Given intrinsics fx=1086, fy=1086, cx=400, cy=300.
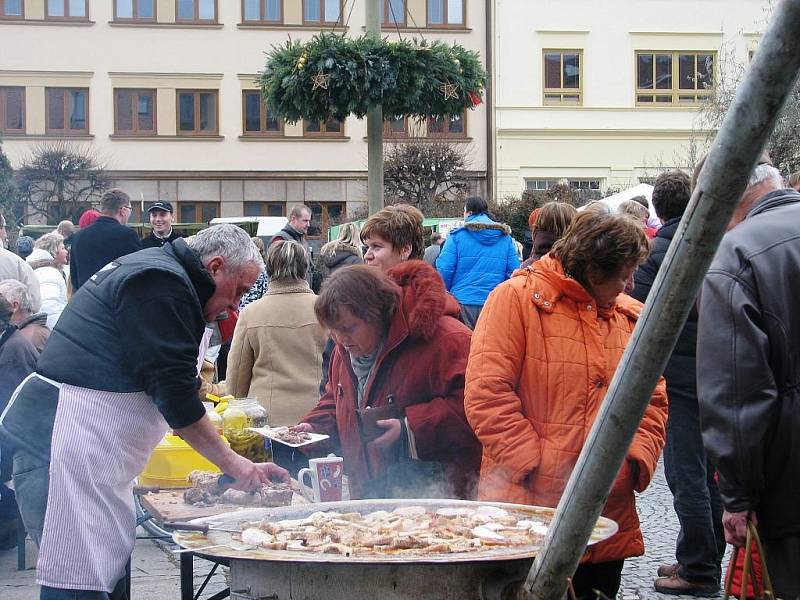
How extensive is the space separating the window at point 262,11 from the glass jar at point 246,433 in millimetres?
28794

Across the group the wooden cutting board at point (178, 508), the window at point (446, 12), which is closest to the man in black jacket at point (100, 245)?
the wooden cutting board at point (178, 508)

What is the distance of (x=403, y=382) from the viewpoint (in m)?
3.99

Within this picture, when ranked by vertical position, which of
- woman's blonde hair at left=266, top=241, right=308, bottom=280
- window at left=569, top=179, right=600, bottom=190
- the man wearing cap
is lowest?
woman's blonde hair at left=266, top=241, right=308, bottom=280

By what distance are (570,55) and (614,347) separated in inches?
1178

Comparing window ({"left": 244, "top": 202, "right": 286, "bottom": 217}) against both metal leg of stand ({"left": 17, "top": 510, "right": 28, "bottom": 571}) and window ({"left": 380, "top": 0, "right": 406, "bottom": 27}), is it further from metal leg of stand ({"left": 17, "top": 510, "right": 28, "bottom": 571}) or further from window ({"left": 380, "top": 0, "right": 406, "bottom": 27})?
metal leg of stand ({"left": 17, "top": 510, "right": 28, "bottom": 571})

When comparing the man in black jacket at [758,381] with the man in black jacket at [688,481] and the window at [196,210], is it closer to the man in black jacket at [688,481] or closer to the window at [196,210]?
the man in black jacket at [688,481]

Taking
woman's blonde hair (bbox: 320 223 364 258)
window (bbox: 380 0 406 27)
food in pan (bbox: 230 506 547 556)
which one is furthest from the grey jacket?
window (bbox: 380 0 406 27)

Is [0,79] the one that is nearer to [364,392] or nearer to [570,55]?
[570,55]

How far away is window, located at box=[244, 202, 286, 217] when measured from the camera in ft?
106

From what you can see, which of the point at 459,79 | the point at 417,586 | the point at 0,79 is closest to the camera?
the point at 417,586

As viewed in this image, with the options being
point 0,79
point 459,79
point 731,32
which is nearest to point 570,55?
point 731,32

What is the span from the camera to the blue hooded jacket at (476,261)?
382 inches

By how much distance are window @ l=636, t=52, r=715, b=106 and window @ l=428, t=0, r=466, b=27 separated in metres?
5.44

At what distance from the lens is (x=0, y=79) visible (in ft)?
103
